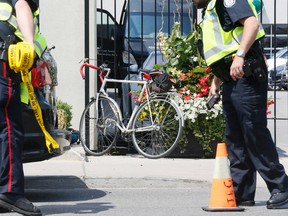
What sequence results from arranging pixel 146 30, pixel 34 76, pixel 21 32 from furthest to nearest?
pixel 146 30, pixel 34 76, pixel 21 32

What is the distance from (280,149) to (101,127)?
8.05 ft

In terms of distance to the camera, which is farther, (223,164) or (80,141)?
(80,141)

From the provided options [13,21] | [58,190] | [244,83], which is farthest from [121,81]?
[13,21]

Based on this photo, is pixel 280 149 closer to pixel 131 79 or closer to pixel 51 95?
pixel 131 79

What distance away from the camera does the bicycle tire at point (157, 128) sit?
934cm

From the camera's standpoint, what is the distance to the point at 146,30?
1305 centimetres

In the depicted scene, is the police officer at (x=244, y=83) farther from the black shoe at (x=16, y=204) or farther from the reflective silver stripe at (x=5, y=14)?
the black shoe at (x=16, y=204)

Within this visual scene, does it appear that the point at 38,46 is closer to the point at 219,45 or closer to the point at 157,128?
the point at 219,45

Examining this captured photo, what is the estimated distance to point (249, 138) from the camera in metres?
6.25

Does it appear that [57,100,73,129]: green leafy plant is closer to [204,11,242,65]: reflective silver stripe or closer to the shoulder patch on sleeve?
[204,11,242,65]: reflective silver stripe

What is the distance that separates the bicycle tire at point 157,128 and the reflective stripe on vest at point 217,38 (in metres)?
3.01

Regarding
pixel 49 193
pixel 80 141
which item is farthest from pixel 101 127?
pixel 49 193

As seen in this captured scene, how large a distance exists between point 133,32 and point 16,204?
7395 millimetres

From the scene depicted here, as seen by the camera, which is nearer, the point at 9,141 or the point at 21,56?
the point at 21,56
